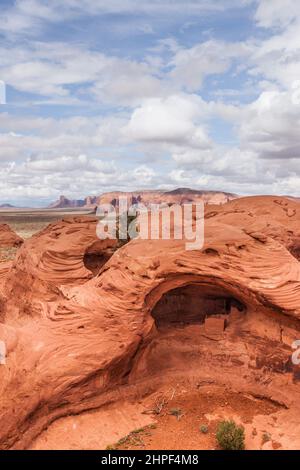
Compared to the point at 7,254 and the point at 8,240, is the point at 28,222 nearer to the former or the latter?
the point at 8,240

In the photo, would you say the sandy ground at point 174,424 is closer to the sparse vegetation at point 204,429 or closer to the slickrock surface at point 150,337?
the sparse vegetation at point 204,429

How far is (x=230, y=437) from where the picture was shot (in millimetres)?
6684

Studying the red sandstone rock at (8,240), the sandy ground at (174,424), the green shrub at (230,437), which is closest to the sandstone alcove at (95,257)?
the sandy ground at (174,424)

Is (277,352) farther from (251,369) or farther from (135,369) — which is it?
(135,369)

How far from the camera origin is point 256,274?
7730 mm

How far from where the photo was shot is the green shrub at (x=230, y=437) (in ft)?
21.9

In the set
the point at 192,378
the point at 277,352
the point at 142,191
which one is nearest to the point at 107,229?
the point at 192,378

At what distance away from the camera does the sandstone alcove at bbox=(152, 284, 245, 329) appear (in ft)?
31.4

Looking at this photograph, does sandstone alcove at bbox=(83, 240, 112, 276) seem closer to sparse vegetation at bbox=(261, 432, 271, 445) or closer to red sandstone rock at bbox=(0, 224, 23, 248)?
sparse vegetation at bbox=(261, 432, 271, 445)

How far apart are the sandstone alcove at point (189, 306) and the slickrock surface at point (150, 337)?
0.48 ft

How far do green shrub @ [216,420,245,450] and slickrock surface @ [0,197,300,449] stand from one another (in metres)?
1.49

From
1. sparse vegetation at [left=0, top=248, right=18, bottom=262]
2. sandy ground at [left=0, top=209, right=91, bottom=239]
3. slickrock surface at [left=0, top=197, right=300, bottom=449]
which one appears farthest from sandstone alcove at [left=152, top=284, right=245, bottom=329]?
sandy ground at [left=0, top=209, right=91, bottom=239]

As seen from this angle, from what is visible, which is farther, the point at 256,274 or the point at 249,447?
the point at 256,274
